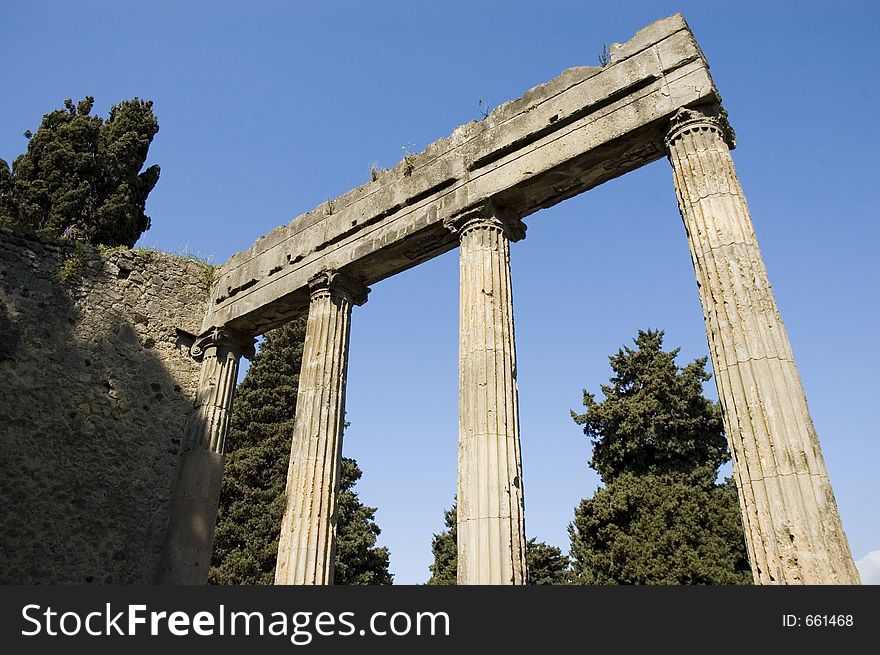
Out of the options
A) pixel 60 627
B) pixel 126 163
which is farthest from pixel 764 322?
pixel 126 163

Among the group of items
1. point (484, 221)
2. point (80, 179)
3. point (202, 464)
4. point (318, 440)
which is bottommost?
point (318, 440)

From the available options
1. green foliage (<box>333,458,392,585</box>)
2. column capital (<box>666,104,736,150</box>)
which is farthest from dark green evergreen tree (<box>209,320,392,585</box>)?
column capital (<box>666,104,736,150</box>)

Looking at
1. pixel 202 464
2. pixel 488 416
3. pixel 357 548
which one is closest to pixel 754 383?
pixel 488 416

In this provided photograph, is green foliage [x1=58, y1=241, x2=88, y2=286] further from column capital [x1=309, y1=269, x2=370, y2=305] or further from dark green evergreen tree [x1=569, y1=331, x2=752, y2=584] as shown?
dark green evergreen tree [x1=569, y1=331, x2=752, y2=584]

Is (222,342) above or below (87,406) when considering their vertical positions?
above

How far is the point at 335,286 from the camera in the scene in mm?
11781

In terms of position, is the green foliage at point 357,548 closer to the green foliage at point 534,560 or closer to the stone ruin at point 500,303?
the green foliage at point 534,560

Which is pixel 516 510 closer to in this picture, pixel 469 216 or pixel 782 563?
pixel 782 563

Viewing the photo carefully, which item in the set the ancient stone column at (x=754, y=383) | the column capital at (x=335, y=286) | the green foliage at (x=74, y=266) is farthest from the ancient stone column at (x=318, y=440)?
the ancient stone column at (x=754, y=383)

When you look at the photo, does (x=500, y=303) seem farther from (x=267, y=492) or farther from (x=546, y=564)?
(x=546, y=564)

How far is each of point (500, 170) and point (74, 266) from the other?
820cm

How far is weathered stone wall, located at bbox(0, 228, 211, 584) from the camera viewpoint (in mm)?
11258

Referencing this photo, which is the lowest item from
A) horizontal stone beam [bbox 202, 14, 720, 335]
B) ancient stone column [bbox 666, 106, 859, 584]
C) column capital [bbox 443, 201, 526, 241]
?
ancient stone column [bbox 666, 106, 859, 584]

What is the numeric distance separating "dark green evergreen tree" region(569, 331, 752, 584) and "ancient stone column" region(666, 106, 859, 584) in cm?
1352
